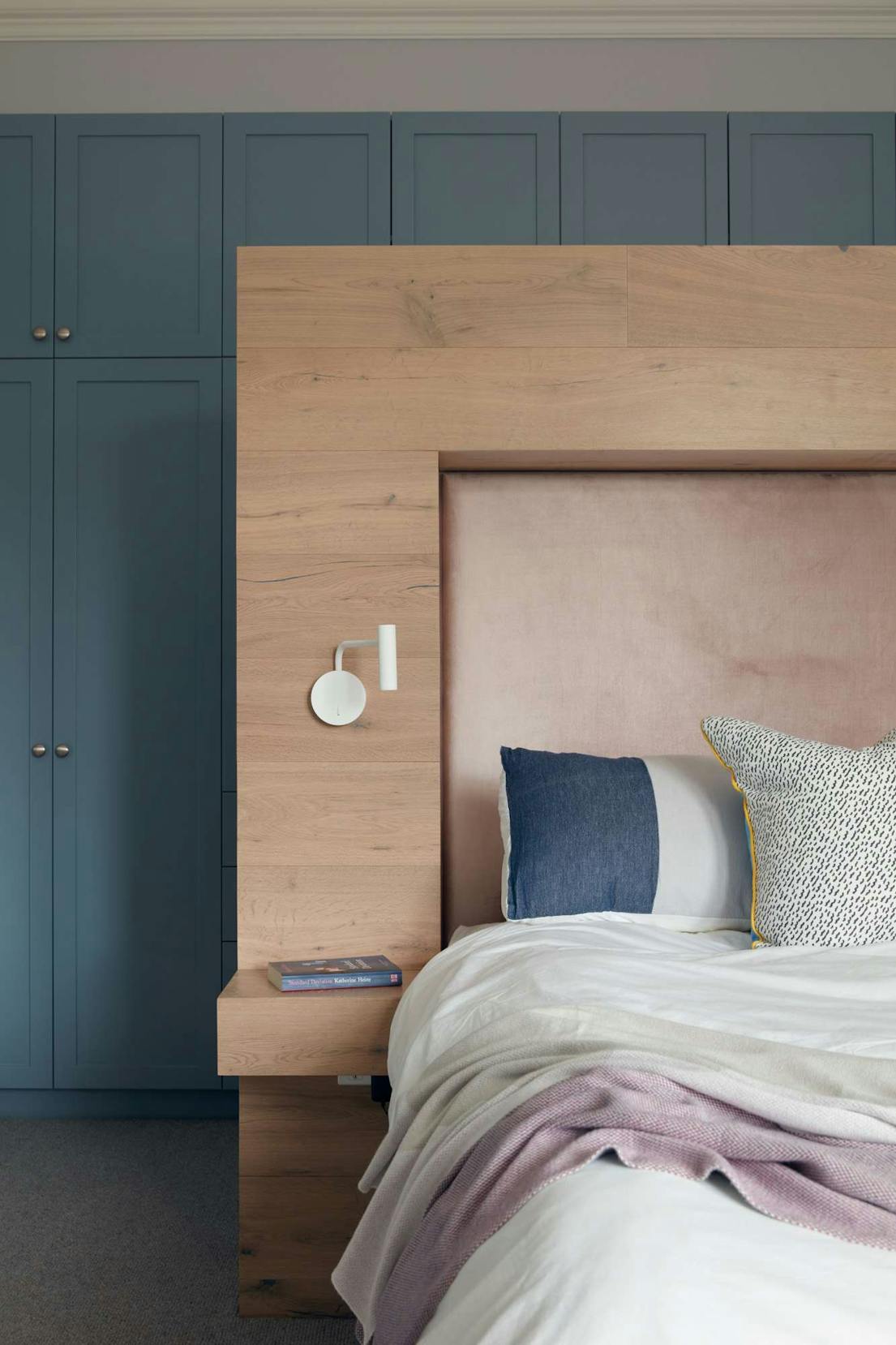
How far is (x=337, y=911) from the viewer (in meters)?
2.24

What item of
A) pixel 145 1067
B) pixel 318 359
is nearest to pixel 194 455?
pixel 318 359

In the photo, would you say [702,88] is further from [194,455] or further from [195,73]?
[194,455]

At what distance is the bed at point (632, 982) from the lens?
2.69 ft

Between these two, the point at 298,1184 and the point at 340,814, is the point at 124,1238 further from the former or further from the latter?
the point at 340,814

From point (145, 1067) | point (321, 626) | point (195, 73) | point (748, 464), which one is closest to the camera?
point (321, 626)

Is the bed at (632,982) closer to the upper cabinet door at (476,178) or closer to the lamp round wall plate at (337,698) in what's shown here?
the lamp round wall plate at (337,698)

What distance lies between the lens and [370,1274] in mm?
1406

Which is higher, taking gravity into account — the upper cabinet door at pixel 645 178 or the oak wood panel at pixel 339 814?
the upper cabinet door at pixel 645 178

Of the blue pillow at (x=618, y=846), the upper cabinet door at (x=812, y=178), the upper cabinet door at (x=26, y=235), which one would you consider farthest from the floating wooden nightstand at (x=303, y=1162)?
the upper cabinet door at (x=812, y=178)

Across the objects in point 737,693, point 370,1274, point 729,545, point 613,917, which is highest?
point 729,545

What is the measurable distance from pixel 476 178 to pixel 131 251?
3.21 feet

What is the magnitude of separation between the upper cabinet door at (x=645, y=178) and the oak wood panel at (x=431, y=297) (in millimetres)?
892

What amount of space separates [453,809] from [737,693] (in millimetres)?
681

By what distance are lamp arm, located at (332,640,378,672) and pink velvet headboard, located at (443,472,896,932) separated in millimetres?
271
